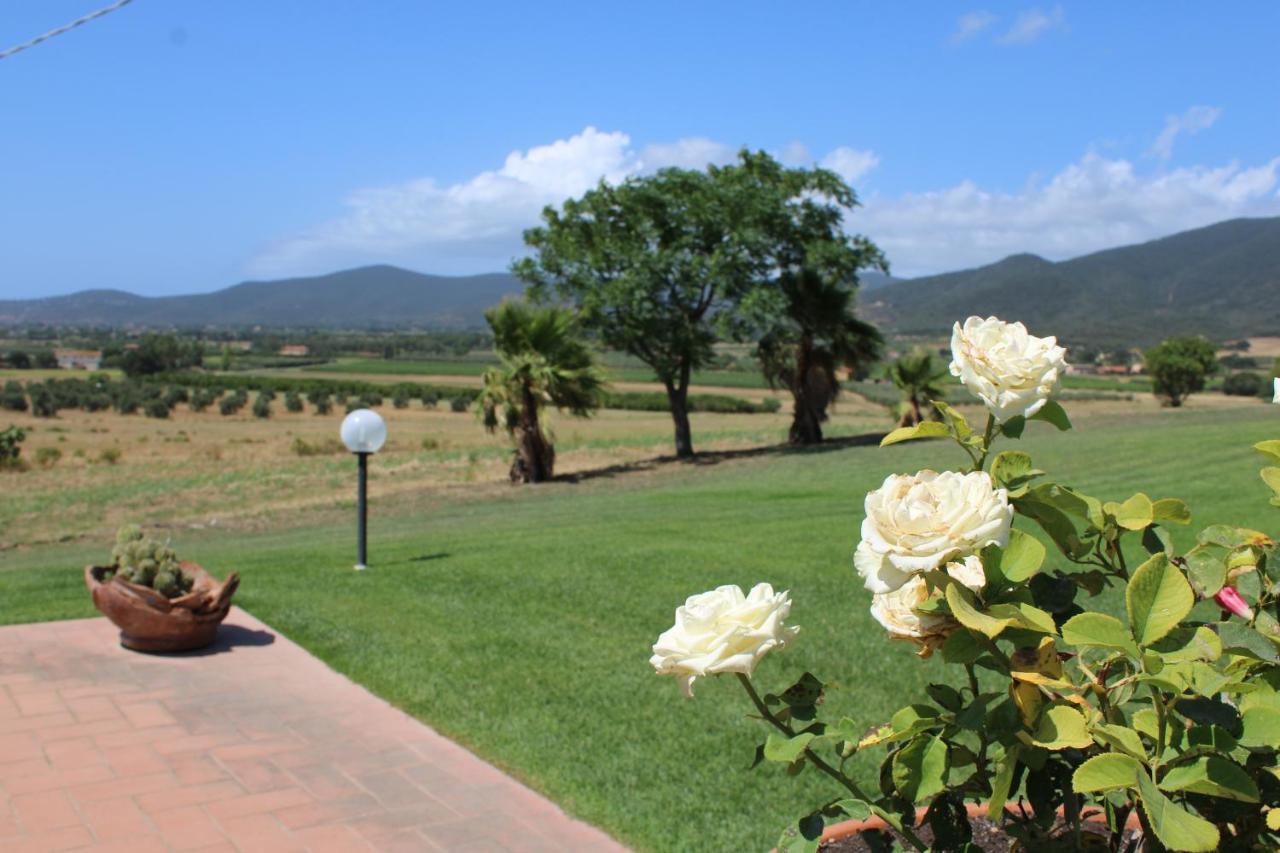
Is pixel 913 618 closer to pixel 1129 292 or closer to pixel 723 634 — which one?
pixel 723 634

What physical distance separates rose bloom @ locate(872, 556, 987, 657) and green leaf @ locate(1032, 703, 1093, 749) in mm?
182

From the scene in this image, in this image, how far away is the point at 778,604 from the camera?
1792 millimetres

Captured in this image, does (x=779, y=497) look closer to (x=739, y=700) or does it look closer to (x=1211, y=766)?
(x=739, y=700)

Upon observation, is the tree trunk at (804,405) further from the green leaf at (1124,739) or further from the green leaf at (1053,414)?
the green leaf at (1124,739)

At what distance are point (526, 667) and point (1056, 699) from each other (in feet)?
15.3

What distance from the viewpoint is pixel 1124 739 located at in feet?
5.06

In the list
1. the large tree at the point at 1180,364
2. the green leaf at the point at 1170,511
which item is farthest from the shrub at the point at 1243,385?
the green leaf at the point at 1170,511

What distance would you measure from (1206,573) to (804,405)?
80.1 ft

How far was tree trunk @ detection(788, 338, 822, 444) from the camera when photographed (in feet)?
84.3

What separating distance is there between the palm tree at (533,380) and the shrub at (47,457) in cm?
2047

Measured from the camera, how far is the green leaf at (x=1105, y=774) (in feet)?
4.86

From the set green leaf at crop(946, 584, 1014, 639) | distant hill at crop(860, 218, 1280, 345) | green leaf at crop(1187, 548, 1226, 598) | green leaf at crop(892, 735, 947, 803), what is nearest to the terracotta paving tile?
green leaf at crop(892, 735, 947, 803)

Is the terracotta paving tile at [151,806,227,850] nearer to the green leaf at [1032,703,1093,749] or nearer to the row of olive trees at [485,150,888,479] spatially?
the green leaf at [1032,703,1093,749]

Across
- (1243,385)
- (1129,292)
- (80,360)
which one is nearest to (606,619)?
(1243,385)
